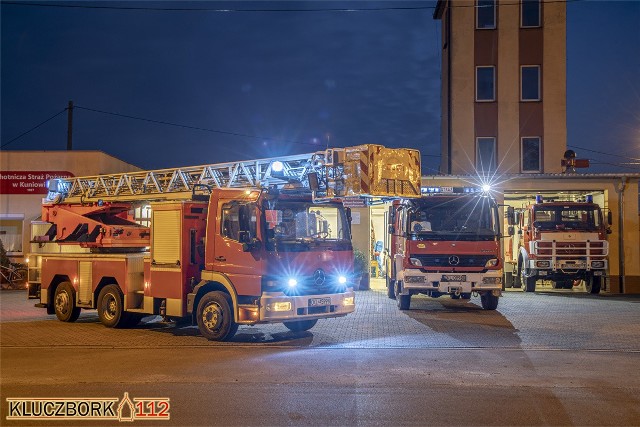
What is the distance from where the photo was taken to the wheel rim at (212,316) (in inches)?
476

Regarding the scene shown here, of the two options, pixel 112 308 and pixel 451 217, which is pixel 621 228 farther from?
pixel 112 308

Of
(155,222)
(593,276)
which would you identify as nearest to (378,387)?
(155,222)

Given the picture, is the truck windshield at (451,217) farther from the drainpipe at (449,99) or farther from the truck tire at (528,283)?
the drainpipe at (449,99)

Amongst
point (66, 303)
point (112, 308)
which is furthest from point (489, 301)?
point (66, 303)

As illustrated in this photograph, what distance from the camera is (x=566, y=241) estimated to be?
21547 mm

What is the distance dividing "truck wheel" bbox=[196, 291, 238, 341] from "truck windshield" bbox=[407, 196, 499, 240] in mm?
5772

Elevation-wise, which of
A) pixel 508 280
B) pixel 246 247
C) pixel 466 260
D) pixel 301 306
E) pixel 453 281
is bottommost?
pixel 508 280

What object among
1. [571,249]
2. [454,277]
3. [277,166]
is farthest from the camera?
[571,249]

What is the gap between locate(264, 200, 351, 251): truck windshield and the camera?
38.6 ft

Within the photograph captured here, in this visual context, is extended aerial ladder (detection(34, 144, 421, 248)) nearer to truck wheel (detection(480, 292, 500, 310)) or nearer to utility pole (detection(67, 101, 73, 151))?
truck wheel (detection(480, 292, 500, 310))

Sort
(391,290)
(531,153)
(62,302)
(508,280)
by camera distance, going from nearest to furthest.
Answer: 1. (62,302)
2. (391,290)
3. (508,280)
4. (531,153)

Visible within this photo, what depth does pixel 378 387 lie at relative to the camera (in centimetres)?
847

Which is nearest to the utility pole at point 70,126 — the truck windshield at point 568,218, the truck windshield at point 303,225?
the truck windshield at point 568,218

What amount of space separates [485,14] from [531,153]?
6.67m
